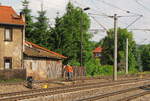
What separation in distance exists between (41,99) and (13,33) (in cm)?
1965

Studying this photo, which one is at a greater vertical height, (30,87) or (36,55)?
(36,55)

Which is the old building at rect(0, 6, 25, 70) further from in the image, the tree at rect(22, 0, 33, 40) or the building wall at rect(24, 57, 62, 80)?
A: the tree at rect(22, 0, 33, 40)

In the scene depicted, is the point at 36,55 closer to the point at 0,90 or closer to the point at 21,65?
the point at 21,65

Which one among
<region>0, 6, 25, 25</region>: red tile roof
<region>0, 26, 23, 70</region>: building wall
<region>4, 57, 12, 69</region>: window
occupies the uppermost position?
<region>0, 6, 25, 25</region>: red tile roof

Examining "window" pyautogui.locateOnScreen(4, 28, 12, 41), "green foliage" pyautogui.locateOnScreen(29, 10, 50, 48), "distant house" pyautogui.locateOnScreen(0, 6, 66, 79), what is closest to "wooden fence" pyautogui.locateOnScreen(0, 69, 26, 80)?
"distant house" pyautogui.locateOnScreen(0, 6, 66, 79)

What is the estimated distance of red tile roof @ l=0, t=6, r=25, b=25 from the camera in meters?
34.2

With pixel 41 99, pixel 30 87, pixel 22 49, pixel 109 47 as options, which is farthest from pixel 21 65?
pixel 109 47

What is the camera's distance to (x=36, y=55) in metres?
35.8

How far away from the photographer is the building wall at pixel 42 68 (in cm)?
3584

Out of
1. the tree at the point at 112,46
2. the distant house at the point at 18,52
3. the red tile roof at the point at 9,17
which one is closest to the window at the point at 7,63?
the distant house at the point at 18,52

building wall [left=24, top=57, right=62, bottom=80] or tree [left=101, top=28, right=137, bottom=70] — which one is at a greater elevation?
tree [left=101, top=28, right=137, bottom=70]

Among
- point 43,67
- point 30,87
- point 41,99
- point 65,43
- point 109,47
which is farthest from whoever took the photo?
point 109,47

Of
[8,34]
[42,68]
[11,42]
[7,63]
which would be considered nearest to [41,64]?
[42,68]

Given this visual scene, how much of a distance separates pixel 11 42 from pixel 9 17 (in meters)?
3.11
